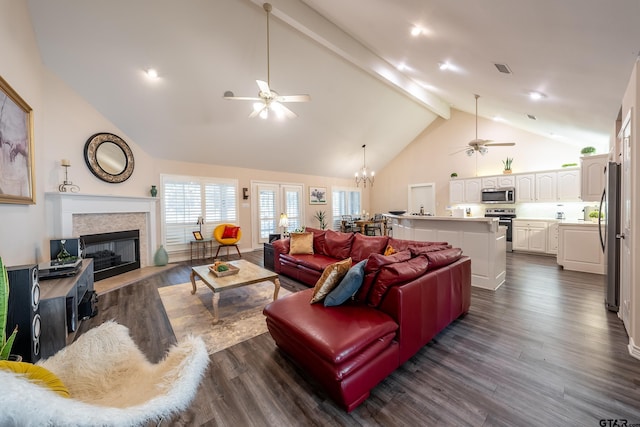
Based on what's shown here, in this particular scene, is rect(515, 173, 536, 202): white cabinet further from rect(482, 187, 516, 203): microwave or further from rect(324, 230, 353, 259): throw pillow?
rect(324, 230, 353, 259): throw pillow

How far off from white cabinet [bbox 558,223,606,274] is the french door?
6.40 meters

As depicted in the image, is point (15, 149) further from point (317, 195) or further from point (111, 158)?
point (317, 195)

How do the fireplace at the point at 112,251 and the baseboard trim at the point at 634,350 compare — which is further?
the fireplace at the point at 112,251

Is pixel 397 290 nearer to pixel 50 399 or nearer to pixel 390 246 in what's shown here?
pixel 390 246

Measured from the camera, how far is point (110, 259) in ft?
14.9

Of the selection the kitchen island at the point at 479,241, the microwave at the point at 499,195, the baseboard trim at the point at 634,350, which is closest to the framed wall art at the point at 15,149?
the kitchen island at the point at 479,241

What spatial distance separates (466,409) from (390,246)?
1.96 meters

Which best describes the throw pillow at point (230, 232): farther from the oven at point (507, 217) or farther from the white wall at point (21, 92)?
the oven at point (507, 217)

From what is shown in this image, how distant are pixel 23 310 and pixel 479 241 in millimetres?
4892

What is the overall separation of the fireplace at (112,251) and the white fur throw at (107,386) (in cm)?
386

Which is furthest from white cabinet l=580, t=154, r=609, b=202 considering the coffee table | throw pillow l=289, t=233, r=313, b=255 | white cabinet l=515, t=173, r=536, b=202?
the coffee table

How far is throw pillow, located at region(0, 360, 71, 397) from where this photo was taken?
758 mm

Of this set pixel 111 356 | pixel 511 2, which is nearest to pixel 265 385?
pixel 111 356

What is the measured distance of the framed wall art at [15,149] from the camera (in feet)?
7.38
